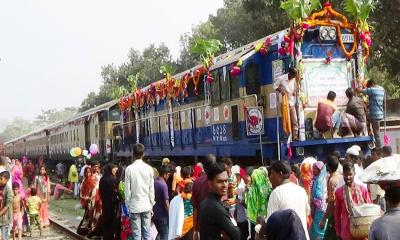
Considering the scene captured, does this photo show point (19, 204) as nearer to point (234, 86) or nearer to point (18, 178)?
point (18, 178)

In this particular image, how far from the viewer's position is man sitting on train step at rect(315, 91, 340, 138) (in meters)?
11.8

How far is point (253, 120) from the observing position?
12.3 metres

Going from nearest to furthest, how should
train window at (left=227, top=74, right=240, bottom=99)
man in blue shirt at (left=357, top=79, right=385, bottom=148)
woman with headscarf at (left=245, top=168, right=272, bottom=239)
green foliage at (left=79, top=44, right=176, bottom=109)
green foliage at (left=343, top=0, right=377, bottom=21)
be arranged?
woman with headscarf at (left=245, top=168, right=272, bottom=239) → man in blue shirt at (left=357, top=79, right=385, bottom=148) → green foliage at (left=343, top=0, right=377, bottom=21) → train window at (left=227, top=74, right=240, bottom=99) → green foliage at (left=79, top=44, right=176, bottom=109)

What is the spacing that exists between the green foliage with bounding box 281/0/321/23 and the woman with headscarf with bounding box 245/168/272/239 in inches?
201

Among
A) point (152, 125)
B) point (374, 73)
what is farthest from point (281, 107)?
point (374, 73)

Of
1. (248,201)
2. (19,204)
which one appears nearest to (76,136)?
(19,204)

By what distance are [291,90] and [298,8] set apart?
163 cm

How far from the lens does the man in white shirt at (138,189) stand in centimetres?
873

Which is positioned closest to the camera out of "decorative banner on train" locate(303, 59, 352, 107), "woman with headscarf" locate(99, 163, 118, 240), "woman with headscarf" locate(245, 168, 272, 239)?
"woman with headscarf" locate(245, 168, 272, 239)

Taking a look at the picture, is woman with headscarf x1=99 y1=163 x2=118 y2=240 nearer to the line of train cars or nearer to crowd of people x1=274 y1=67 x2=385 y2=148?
crowd of people x1=274 y1=67 x2=385 y2=148

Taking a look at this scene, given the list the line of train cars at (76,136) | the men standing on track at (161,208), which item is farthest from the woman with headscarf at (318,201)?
the line of train cars at (76,136)

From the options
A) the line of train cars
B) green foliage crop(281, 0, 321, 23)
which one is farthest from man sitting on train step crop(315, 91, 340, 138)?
the line of train cars

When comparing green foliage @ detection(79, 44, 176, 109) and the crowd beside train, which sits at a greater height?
green foliage @ detection(79, 44, 176, 109)

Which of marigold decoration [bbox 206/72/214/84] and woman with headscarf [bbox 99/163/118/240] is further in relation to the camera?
marigold decoration [bbox 206/72/214/84]
